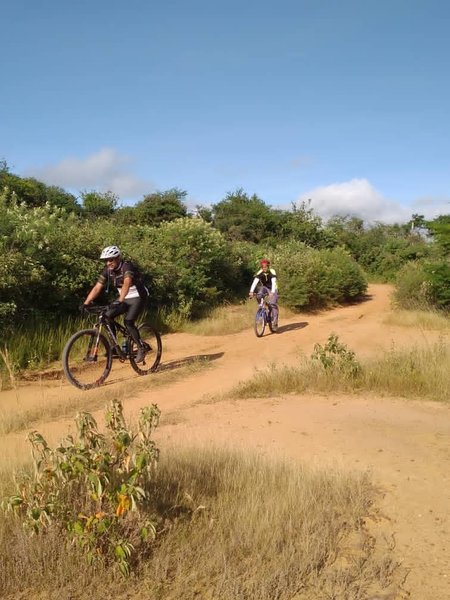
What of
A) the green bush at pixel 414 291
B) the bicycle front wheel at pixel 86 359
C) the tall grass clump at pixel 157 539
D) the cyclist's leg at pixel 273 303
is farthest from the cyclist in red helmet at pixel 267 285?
the tall grass clump at pixel 157 539

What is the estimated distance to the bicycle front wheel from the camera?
7.52 meters

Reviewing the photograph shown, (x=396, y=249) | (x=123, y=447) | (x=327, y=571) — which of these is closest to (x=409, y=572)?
(x=327, y=571)

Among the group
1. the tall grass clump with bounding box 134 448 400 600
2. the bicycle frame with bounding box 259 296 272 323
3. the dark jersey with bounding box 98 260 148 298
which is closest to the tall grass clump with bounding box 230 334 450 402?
the dark jersey with bounding box 98 260 148 298

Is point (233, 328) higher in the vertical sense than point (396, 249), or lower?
lower

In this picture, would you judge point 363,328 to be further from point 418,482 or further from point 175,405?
point 418,482

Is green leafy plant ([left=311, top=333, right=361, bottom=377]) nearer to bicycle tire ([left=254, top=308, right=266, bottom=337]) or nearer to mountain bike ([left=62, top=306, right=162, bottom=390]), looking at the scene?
mountain bike ([left=62, top=306, right=162, bottom=390])

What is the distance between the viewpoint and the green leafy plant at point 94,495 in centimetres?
276

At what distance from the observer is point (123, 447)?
304 centimetres

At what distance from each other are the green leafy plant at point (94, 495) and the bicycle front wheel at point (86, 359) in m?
4.44

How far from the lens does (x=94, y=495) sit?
2.80 meters

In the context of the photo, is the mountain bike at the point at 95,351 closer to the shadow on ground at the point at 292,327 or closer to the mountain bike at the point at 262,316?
the mountain bike at the point at 262,316

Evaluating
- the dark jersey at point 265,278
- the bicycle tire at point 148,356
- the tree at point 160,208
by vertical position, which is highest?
the tree at point 160,208

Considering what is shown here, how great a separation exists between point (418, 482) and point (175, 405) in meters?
3.38

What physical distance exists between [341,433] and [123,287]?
3.88 m
